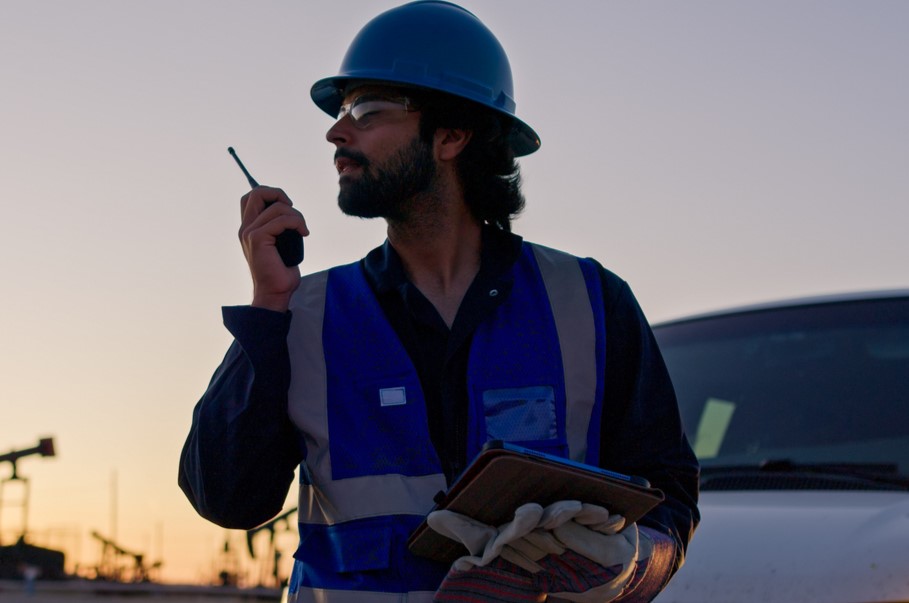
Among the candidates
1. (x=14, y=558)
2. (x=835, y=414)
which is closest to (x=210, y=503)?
(x=835, y=414)

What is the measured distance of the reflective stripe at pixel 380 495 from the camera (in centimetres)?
385

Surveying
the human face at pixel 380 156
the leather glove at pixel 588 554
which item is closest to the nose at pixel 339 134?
the human face at pixel 380 156

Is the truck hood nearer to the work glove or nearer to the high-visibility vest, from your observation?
the high-visibility vest

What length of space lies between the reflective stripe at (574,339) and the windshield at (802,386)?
1633 mm

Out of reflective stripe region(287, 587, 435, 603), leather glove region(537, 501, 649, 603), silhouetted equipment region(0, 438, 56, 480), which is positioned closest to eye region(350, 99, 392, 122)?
reflective stripe region(287, 587, 435, 603)

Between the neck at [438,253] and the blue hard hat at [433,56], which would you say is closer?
the neck at [438,253]

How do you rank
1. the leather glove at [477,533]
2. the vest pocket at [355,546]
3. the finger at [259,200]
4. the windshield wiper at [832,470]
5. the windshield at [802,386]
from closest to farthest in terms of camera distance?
the leather glove at [477,533]
the vest pocket at [355,546]
the finger at [259,200]
the windshield wiper at [832,470]
the windshield at [802,386]

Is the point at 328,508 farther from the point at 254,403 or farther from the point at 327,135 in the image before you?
the point at 327,135

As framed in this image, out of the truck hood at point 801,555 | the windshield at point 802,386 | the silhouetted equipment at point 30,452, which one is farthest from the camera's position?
the silhouetted equipment at point 30,452

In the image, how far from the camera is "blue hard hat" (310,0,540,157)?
4574mm

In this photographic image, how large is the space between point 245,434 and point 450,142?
3.86 ft

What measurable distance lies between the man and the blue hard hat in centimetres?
16

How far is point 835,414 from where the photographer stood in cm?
563

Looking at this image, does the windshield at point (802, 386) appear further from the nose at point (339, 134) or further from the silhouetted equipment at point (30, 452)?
the silhouetted equipment at point (30, 452)
